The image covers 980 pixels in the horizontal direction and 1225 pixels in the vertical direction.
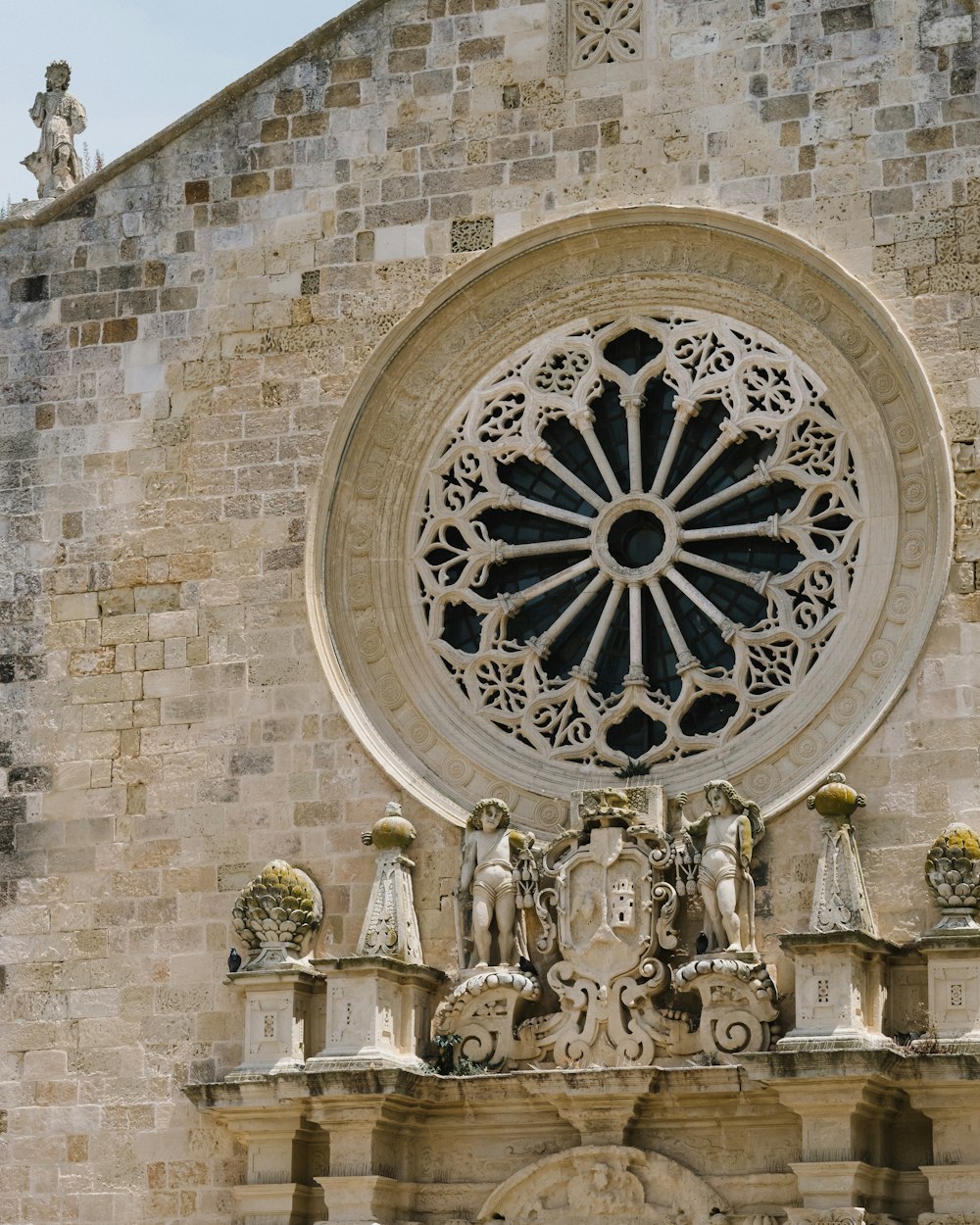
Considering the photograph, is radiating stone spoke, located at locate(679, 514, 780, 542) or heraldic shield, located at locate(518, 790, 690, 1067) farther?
radiating stone spoke, located at locate(679, 514, 780, 542)

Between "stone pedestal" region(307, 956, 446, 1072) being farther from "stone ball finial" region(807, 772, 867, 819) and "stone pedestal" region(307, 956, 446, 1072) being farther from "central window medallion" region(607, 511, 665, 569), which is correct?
"central window medallion" region(607, 511, 665, 569)

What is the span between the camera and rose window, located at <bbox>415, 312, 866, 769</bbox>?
1581 cm

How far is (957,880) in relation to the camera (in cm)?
1453

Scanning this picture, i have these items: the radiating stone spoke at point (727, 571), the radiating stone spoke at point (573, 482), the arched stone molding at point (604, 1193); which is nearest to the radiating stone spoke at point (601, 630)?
the radiating stone spoke at point (727, 571)

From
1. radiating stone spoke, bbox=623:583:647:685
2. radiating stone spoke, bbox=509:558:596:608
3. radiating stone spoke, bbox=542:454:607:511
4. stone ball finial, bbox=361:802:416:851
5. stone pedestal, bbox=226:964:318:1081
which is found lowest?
stone pedestal, bbox=226:964:318:1081

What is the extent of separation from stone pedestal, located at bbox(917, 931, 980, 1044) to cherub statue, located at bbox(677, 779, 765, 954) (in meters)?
1.03

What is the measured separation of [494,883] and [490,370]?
11.2ft

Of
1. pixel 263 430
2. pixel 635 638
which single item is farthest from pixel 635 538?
pixel 263 430

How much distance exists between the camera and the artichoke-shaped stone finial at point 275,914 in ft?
51.7

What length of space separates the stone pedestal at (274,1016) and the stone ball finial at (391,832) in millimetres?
855

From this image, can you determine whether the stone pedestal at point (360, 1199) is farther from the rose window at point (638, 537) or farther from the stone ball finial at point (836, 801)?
the stone ball finial at point (836, 801)

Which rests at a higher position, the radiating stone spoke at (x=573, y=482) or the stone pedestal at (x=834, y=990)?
the radiating stone spoke at (x=573, y=482)

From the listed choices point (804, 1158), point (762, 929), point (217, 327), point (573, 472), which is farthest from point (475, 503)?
point (804, 1158)

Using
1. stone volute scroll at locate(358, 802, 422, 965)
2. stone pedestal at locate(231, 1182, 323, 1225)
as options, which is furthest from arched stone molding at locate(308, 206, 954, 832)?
stone pedestal at locate(231, 1182, 323, 1225)
